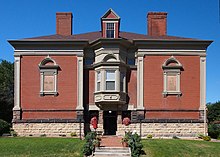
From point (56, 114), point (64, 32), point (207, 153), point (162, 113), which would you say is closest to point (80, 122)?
point (56, 114)

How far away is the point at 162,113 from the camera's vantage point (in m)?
29.6

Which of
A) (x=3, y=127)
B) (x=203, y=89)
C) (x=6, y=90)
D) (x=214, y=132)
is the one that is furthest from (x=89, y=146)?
(x=6, y=90)

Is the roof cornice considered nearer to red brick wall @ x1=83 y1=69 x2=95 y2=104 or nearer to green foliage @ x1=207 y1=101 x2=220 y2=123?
red brick wall @ x1=83 y1=69 x2=95 y2=104

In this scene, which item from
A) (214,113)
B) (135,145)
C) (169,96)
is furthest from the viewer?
(214,113)

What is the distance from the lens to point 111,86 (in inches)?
1160

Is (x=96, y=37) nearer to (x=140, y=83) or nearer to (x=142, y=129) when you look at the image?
(x=140, y=83)

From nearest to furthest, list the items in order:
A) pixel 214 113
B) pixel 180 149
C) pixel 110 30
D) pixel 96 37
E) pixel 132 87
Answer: pixel 180 149
pixel 132 87
pixel 110 30
pixel 96 37
pixel 214 113

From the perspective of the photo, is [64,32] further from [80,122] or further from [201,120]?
[201,120]

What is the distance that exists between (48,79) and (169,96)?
10580 millimetres

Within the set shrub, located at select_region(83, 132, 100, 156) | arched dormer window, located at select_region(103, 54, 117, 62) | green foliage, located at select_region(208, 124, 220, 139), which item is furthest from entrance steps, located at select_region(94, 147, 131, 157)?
green foliage, located at select_region(208, 124, 220, 139)

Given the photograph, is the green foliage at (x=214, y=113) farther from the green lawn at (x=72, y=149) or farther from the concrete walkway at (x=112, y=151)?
the concrete walkway at (x=112, y=151)

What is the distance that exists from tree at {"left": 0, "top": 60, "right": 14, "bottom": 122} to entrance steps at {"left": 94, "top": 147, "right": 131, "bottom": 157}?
30.4m

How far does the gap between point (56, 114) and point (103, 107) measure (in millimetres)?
4090

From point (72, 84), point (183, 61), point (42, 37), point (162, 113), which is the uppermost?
point (42, 37)
